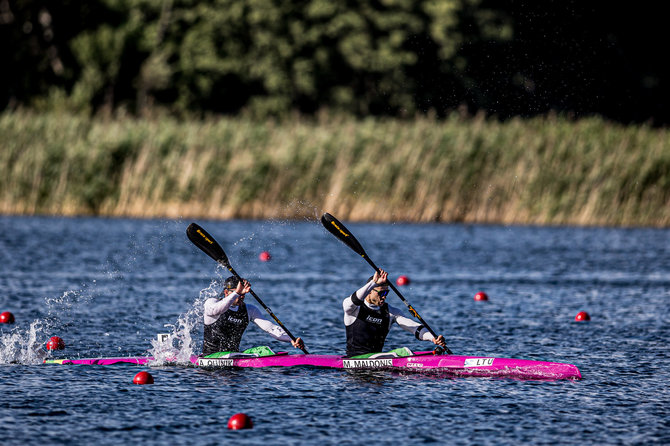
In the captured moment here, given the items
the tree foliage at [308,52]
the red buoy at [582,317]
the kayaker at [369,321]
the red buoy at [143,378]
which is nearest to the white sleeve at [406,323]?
the kayaker at [369,321]

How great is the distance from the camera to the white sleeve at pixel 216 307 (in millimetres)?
13281

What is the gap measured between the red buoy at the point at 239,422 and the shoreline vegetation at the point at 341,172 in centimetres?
1969

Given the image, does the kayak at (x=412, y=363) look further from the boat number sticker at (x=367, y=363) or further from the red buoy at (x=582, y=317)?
the red buoy at (x=582, y=317)

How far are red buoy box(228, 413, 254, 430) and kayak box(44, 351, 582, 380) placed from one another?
297 centimetres

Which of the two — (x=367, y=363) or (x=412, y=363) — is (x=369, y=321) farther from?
(x=412, y=363)

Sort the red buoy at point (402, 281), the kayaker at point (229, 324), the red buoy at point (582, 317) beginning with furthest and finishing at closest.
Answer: the red buoy at point (402, 281), the red buoy at point (582, 317), the kayaker at point (229, 324)

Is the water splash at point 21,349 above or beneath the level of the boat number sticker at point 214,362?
beneath

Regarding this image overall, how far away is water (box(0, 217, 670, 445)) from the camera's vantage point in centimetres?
→ 1059

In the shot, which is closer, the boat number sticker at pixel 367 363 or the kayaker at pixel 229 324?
the boat number sticker at pixel 367 363

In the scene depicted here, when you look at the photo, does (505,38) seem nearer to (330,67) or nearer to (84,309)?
(330,67)

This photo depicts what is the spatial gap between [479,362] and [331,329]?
13.3 ft

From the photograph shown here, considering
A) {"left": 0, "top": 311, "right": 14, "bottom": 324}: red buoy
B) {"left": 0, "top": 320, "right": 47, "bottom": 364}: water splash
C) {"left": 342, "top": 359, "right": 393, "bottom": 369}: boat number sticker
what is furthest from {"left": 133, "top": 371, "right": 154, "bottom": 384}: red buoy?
{"left": 0, "top": 311, "right": 14, "bottom": 324}: red buoy

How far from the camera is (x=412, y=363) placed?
43.3 feet

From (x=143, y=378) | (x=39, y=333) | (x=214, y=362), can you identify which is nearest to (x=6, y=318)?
(x=39, y=333)
